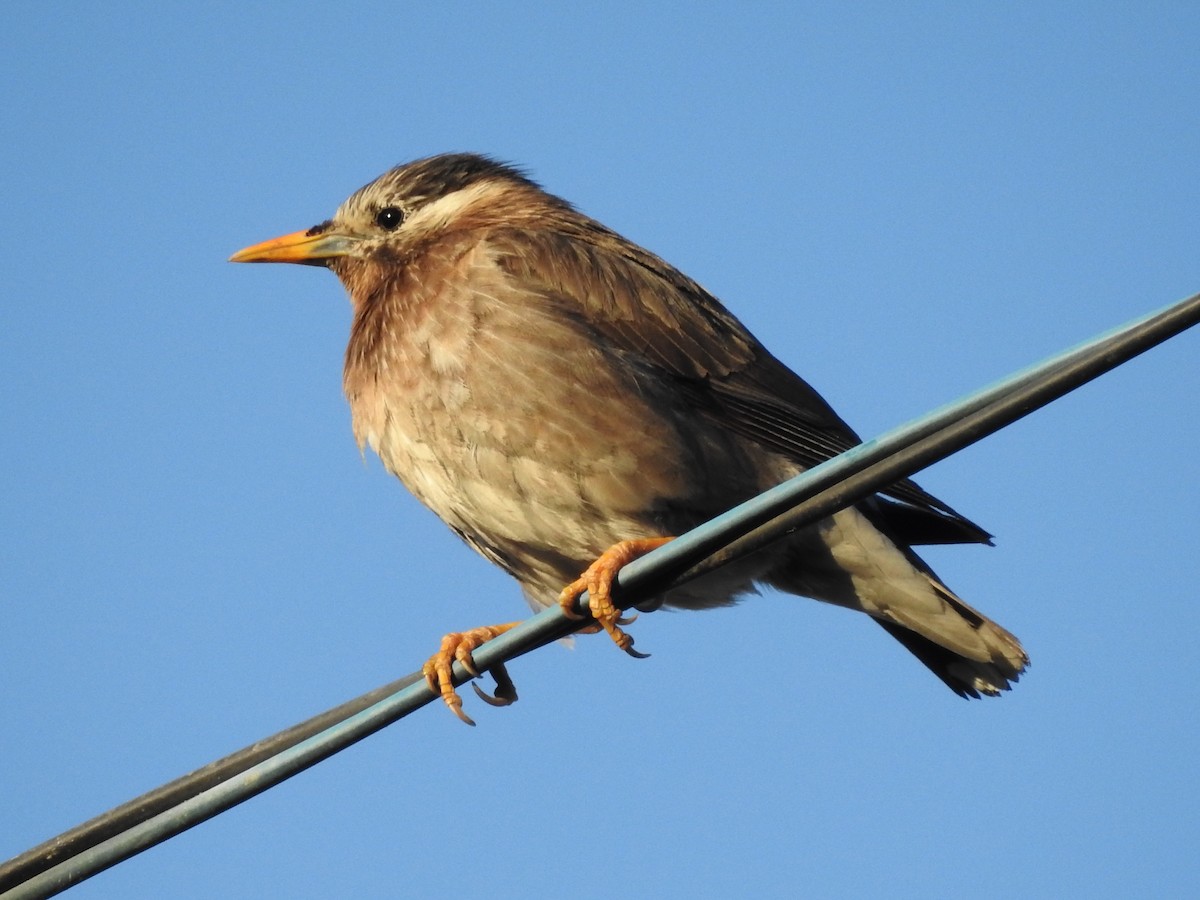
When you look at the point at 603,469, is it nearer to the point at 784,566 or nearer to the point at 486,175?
the point at 784,566

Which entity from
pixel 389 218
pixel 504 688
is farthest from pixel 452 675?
pixel 389 218

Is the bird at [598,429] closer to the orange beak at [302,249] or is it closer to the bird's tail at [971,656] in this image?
the bird's tail at [971,656]

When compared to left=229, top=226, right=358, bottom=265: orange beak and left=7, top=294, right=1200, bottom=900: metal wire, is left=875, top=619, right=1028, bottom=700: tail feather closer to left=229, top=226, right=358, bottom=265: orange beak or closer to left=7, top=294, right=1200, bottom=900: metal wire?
left=7, top=294, right=1200, bottom=900: metal wire

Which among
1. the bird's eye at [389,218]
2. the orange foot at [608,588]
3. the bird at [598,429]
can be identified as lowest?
the orange foot at [608,588]

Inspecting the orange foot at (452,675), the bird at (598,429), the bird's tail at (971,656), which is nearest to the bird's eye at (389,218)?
the bird at (598,429)

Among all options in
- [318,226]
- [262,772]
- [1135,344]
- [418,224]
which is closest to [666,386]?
[418,224]
